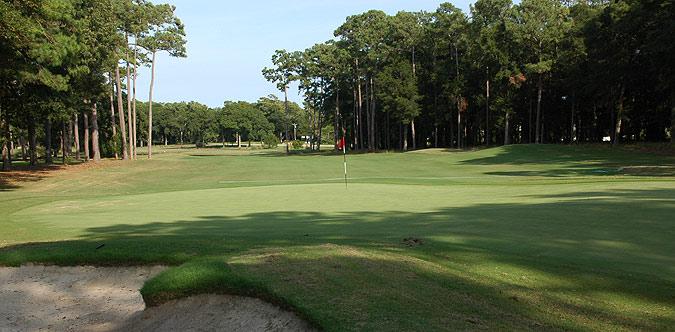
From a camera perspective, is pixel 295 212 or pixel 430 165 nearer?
pixel 295 212

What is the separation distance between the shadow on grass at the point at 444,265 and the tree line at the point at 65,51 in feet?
46.4

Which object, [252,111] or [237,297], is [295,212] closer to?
[237,297]

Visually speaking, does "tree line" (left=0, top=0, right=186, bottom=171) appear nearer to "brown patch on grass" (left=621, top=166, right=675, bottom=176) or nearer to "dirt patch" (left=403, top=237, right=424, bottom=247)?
"dirt patch" (left=403, top=237, right=424, bottom=247)

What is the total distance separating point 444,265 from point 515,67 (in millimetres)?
56728

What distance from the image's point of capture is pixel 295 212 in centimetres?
1380

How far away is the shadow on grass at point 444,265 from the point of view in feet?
13.8

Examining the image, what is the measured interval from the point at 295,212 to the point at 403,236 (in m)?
5.71

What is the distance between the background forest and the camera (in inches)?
1101

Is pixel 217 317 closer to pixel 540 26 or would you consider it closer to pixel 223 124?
pixel 540 26

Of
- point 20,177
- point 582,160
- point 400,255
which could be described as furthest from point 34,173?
point 582,160

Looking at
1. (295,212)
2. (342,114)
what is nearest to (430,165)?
(295,212)

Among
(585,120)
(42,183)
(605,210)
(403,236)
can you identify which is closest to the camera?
(403,236)

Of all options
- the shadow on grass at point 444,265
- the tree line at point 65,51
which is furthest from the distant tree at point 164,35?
the shadow on grass at point 444,265

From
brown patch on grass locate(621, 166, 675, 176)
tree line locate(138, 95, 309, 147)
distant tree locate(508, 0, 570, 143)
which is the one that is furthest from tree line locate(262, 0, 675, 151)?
tree line locate(138, 95, 309, 147)
